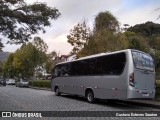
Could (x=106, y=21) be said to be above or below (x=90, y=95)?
above

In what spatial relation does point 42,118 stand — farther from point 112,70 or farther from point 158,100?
point 158,100

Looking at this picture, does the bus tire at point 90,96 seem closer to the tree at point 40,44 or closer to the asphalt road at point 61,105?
the asphalt road at point 61,105

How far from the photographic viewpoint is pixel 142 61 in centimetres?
1828

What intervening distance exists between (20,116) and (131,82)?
7.19m

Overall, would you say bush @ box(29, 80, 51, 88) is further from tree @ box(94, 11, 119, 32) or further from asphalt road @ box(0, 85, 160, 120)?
asphalt road @ box(0, 85, 160, 120)

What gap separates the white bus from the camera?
57.5 feet

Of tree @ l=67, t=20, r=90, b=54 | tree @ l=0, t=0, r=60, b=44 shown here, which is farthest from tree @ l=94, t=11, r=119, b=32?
tree @ l=0, t=0, r=60, b=44

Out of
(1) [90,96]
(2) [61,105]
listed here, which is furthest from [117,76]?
(1) [90,96]

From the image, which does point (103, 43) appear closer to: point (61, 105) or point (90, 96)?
point (90, 96)

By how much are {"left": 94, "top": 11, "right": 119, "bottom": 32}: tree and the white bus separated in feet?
68.8

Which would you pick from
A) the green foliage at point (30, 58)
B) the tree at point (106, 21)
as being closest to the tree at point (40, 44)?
the green foliage at point (30, 58)

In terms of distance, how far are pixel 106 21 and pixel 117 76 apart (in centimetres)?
2681

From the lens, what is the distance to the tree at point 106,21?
4391 cm

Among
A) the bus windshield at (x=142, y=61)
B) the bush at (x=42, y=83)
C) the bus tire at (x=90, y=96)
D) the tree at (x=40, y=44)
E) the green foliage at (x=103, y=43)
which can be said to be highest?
the tree at (x=40, y=44)
